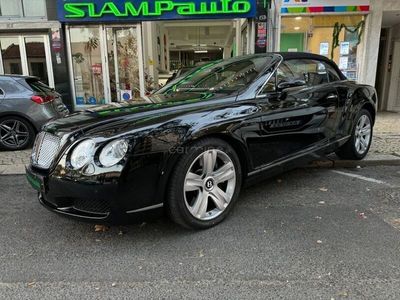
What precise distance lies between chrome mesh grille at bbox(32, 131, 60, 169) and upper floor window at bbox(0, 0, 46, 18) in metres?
8.57

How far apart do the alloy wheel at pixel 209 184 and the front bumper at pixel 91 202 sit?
357mm

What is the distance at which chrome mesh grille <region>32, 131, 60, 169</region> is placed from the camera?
119 inches

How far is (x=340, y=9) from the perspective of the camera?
9.27 metres

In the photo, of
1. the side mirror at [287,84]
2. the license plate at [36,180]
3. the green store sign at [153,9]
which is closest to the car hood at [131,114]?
the license plate at [36,180]

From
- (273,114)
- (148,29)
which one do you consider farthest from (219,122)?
(148,29)

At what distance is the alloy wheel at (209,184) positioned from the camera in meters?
3.17

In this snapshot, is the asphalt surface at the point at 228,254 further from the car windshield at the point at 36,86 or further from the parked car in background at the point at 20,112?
the car windshield at the point at 36,86

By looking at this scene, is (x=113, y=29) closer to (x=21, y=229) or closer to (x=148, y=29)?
(x=148, y=29)

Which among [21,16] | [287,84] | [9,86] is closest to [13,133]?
[9,86]

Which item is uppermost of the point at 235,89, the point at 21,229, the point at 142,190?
the point at 235,89

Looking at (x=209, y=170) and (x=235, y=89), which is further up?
(x=235, y=89)

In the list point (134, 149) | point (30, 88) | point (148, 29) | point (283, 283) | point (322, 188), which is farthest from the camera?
point (148, 29)

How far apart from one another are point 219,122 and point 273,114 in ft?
2.35

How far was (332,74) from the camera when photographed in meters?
4.88
